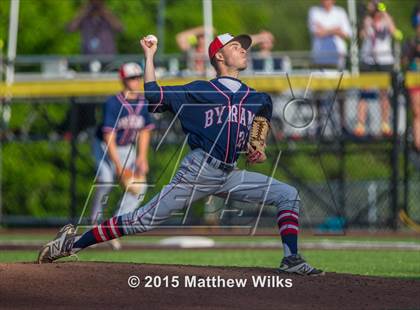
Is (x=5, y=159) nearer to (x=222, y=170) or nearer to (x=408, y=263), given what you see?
(x=408, y=263)

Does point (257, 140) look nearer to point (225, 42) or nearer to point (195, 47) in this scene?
point (225, 42)

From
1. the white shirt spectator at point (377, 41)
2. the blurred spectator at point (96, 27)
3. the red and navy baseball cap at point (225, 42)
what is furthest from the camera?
the blurred spectator at point (96, 27)

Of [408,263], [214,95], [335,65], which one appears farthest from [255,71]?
[214,95]

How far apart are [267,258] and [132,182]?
206 cm

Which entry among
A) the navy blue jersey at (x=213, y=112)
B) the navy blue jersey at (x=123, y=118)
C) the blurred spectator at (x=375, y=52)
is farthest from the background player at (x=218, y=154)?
the blurred spectator at (x=375, y=52)

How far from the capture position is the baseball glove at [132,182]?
543 inches

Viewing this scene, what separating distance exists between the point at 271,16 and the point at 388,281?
1408 inches

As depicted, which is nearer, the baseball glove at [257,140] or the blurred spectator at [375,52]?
the baseball glove at [257,140]

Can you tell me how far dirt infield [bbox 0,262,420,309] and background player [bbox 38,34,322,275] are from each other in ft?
1.24

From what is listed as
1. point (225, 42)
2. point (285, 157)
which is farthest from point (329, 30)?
point (225, 42)

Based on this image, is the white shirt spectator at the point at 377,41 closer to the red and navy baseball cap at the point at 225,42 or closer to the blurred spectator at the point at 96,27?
the blurred spectator at the point at 96,27

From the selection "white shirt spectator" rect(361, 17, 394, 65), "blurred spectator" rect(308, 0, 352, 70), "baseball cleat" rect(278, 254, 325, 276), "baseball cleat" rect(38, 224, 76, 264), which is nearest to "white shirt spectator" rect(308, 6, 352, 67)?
"blurred spectator" rect(308, 0, 352, 70)

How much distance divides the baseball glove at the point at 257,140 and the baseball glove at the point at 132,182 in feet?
13.7

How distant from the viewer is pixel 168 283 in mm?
8789
